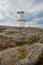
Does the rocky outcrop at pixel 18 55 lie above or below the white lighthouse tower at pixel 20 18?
below

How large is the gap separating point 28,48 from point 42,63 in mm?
1054

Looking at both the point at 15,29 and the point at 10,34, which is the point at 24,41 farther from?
the point at 15,29

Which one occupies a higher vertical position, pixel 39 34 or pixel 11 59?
pixel 39 34

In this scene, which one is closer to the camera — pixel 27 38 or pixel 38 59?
pixel 38 59

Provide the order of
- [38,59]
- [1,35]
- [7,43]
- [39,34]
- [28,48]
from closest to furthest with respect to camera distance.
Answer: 1. [38,59]
2. [28,48]
3. [7,43]
4. [1,35]
5. [39,34]

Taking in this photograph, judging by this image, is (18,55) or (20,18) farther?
(20,18)

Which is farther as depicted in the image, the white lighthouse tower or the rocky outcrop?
the white lighthouse tower

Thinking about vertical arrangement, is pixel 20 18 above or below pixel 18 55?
above

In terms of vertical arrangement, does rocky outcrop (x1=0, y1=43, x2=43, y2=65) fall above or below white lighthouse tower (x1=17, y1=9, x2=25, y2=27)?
below

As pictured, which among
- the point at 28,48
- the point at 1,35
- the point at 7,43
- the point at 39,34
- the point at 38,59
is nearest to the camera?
the point at 38,59

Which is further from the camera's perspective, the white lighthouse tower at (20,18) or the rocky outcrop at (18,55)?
the white lighthouse tower at (20,18)

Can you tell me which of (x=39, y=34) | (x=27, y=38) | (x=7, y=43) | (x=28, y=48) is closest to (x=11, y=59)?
(x=28, y=48)

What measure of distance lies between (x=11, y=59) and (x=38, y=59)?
1.24m

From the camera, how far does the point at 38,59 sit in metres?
8.09
